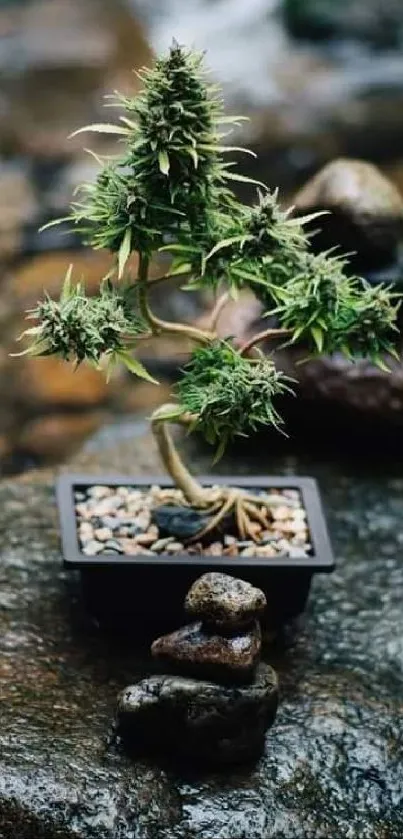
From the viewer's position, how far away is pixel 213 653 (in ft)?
10.5

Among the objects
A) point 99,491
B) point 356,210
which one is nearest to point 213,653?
point 99,491

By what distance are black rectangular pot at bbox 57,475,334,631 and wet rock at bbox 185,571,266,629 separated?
1.12 feet

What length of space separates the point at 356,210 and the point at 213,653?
2172 millimetres

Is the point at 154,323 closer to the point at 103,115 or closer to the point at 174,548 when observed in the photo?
the point at 174,548

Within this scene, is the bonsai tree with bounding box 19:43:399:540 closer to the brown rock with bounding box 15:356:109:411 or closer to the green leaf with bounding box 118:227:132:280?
the green leaf with bounding box 118:227:132:280

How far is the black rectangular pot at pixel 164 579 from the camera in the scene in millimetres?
3643

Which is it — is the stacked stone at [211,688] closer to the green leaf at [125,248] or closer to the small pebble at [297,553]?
the small pebble at [297,553]

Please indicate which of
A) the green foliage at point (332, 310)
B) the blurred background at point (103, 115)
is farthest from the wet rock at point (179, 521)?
the blurred background at point (103, 115)

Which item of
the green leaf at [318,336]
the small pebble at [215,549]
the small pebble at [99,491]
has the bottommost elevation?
the small pebble at [215,549]

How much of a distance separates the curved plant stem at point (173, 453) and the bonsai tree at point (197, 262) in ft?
0.07

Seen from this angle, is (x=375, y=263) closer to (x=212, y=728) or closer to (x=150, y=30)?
(x=212, y=728)

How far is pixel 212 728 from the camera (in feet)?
10.5

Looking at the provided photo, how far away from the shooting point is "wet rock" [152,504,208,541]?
3.81 m

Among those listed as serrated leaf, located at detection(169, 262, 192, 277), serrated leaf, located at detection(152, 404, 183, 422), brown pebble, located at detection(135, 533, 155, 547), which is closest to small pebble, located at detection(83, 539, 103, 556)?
brown pebble, located at detection(135, 533, 155, 547)
